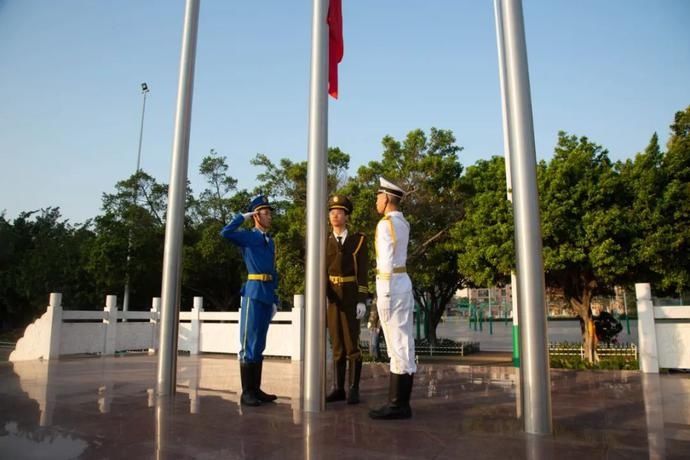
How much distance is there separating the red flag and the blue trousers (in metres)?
2.12

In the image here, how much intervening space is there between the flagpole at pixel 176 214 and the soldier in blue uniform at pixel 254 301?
2.27 ft

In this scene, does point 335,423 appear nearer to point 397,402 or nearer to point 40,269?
point 397,402

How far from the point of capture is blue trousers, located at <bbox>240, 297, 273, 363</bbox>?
169 inches

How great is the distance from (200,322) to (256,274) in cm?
683

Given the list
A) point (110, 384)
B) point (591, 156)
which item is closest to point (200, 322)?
point (110, 384)

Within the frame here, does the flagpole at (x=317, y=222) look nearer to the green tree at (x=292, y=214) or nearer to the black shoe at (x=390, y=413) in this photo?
the black shoe at (x=390, y=413)

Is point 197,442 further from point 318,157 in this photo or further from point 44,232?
point 44,232

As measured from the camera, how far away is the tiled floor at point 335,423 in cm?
279

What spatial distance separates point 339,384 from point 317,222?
1583 mm

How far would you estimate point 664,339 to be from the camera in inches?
266

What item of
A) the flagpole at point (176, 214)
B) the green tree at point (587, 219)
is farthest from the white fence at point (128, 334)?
the green tree at point (587, 219)

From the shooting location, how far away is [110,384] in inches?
220

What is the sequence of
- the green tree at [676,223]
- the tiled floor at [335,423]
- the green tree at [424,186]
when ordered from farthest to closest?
1. the green tree at [424,186]
2. the green tree at [676,223]
3. the tiled floor at [335,423]

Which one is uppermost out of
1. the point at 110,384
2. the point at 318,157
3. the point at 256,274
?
the point at 318,157
